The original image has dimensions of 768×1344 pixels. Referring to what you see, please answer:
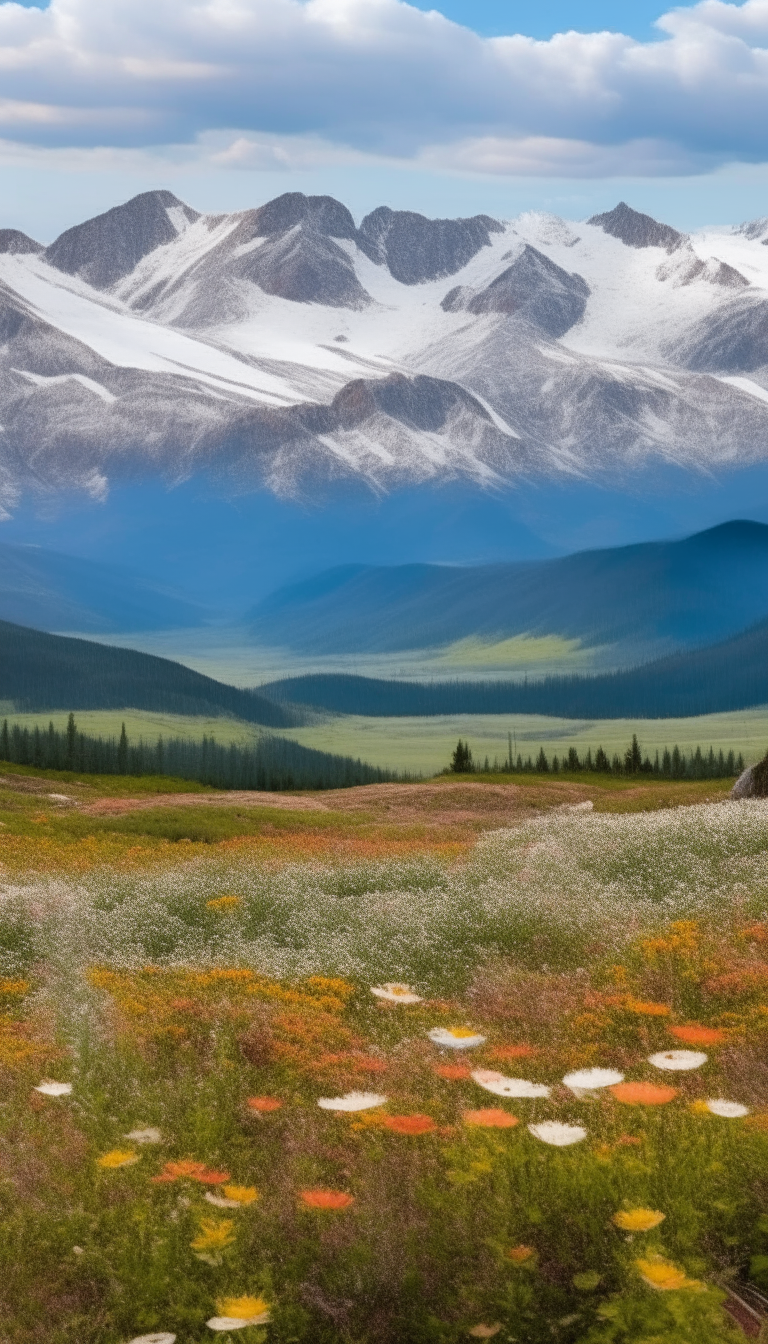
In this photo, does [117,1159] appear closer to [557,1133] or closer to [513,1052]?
[557,1133]

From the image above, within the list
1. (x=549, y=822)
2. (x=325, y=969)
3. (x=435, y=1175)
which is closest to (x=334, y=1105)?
(x=435, y=1175)

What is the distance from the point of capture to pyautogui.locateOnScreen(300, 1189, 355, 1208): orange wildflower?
38.2 ft

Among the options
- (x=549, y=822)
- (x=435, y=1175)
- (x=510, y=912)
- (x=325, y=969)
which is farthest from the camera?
(x=549, y=822)

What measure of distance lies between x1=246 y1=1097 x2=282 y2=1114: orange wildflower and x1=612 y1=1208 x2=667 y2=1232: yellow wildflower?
3.91 metres

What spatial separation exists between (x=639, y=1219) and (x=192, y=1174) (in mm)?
3765

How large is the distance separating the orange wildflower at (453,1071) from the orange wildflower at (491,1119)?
90 centimetres

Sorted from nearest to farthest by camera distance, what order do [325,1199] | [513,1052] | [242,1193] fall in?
1. [242,1193]
2. [325,1199]
3. [513,1052]

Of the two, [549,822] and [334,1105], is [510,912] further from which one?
[549,822]

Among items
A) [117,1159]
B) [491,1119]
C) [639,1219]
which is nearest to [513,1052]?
[491,1119]

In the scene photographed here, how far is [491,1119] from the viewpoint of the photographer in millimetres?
12555

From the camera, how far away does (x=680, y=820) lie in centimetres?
3922

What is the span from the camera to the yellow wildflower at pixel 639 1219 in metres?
10.7

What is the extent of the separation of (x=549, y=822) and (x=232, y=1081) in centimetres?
3427

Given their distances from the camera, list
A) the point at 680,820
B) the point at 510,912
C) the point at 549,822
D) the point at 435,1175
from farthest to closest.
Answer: the point at 549,822 < the point at 680,820 < the point at 510,912 < the point at 435,1175
